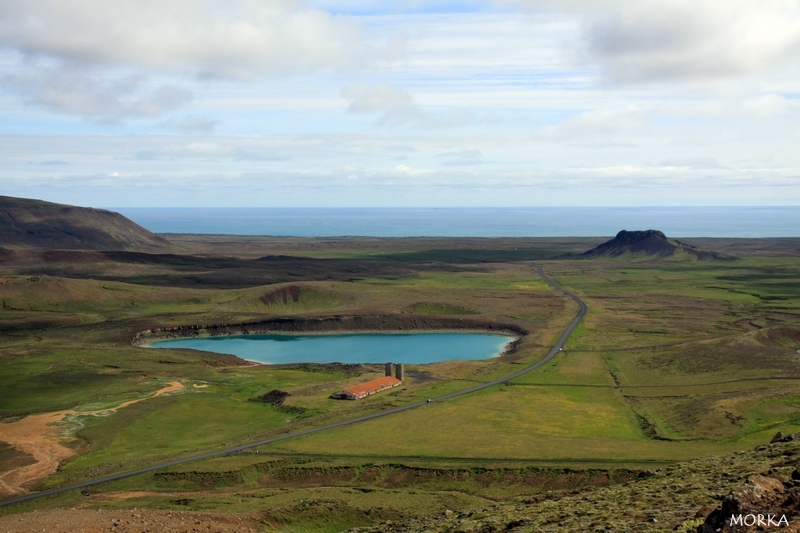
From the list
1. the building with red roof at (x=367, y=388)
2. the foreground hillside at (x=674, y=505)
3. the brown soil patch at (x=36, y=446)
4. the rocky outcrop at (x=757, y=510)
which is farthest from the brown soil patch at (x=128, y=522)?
the building with red roof at (x=367, y=388)

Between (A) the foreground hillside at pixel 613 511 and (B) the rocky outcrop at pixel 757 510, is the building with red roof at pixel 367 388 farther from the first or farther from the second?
(B) the rocky outcrop at pixel 757 510

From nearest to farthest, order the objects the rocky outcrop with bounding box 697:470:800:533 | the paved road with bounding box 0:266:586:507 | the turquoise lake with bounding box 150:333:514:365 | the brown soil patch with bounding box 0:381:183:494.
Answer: the rocky outcrop with bounding box 697:470:800:533 → the paved road with bounding box 0:266:586:507 → the brown soil patch with bounding box 0:381:183:494 → the turquoise lake with bounding box 150:333:514:365

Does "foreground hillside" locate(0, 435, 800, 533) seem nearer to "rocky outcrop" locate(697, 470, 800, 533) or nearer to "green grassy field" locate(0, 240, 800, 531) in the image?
"rocky outcrop" locate(697, 470, 800, 533)

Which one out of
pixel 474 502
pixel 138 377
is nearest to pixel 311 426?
pixel 474 502

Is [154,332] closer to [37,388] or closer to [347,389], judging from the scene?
[37,388]

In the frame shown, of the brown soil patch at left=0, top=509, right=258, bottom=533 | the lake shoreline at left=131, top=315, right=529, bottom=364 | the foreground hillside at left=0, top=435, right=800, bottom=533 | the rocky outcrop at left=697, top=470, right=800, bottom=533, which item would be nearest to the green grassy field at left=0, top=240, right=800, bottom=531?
the lake shoreline at left=131, top=315, right=529, bottom=364

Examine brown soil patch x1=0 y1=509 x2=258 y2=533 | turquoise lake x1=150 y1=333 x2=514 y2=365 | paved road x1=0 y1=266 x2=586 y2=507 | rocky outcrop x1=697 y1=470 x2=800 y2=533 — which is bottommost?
turquoise lake x1=150 y1=333 x2=514 y2=365

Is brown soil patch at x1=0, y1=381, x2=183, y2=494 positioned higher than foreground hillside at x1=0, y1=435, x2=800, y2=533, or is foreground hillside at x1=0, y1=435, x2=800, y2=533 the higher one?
foreground hillside at x1=0, y1=435, x2=800, y2=533

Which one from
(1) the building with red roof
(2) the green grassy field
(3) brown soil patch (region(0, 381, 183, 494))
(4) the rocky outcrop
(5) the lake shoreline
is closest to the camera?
(4) the rocky outcrop
